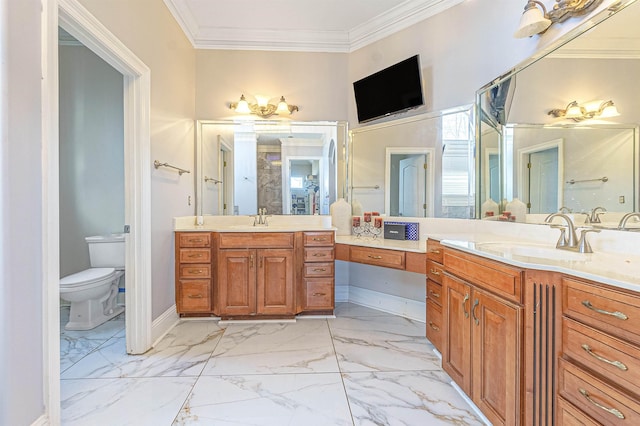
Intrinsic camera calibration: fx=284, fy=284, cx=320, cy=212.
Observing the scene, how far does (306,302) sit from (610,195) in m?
2.21

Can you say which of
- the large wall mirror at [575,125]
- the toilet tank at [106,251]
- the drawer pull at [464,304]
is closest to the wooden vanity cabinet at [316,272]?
the drawer pull at [464,304]

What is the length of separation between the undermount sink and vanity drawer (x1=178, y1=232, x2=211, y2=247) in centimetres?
217

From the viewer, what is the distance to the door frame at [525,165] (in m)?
1.65

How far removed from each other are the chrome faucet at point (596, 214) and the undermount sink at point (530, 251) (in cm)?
23

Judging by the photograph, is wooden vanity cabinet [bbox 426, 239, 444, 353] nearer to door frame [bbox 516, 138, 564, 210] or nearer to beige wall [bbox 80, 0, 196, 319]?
door frame [bbox 516, 138, 564, 210]

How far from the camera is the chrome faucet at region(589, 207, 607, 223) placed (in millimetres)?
1453

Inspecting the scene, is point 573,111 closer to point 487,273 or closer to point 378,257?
point 487,273

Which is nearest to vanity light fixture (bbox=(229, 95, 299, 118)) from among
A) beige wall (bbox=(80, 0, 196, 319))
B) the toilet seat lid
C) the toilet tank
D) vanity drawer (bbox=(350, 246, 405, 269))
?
beige wall (bbox=(80, 0, 196, 319))

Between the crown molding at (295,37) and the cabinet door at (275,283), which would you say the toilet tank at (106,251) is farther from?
the crown molding at (295,37)

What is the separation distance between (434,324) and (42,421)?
2179mm

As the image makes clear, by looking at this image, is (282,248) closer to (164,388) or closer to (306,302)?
(306,302)

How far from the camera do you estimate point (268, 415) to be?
4.72 feet

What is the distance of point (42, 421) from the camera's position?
1243mm

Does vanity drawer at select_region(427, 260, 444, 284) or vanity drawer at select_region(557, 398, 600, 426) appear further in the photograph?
vanity drawer at select_region(427, 260, 444, 284)
